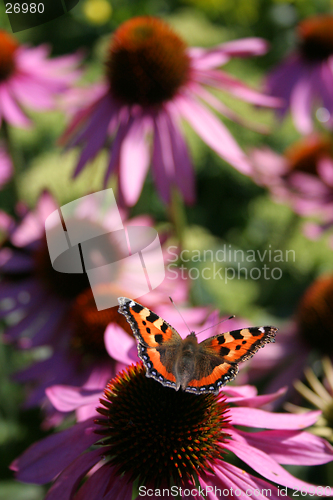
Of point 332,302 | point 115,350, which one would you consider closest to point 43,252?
point 115,350

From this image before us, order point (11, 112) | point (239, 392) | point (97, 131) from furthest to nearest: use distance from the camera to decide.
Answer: point (11, 112) → point (97, 131) → point (239, 392)

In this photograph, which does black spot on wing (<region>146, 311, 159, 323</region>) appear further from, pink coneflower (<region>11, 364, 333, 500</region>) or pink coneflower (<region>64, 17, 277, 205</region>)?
pink coneflower (<region>64, 17, 277, 205</region>)

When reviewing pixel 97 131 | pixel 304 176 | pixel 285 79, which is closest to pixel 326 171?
pixel 304 176

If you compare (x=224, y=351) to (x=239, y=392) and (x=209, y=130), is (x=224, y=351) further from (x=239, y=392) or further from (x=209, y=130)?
(x=209, y=130)

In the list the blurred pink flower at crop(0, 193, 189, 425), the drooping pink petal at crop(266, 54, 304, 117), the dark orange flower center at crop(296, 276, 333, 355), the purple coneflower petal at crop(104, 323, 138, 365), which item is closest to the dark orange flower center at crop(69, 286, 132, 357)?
the blurred pink flower at crop(0, 193, 189, 425)

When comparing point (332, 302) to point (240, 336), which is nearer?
point (240, 336)

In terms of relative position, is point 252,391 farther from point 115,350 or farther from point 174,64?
point 174,64

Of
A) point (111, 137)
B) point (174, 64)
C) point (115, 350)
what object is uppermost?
point (174, 64)
